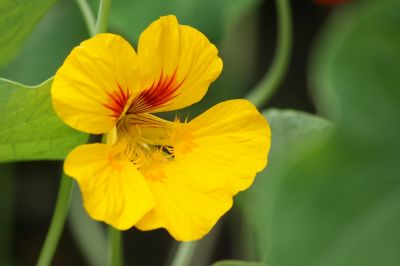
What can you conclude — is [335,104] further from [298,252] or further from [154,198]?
[154,198]

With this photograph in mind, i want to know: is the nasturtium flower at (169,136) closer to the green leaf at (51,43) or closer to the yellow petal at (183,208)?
the yellow petal at (183,208)

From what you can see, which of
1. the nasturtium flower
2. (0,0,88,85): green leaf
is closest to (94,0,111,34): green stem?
the nasturtium flower

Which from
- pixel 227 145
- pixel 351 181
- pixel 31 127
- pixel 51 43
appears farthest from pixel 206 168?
pixel 51 43

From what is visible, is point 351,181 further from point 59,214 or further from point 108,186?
point 59,214

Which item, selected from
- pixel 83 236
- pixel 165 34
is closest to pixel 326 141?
pixel 165 34

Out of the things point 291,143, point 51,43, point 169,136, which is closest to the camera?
point 169,136

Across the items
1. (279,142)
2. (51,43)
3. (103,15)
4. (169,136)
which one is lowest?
(51,43)

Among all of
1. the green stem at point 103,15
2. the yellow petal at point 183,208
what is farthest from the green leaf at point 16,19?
the yellow petal at point 183,208

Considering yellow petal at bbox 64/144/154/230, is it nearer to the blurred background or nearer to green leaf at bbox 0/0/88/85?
the blurred background
